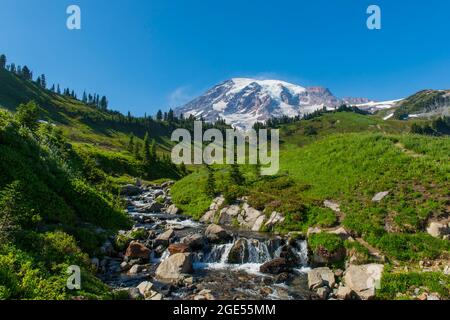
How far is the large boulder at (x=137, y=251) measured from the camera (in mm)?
23516

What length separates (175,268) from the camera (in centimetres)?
2102

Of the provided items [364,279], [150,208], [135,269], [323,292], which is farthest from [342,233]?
[150,208]

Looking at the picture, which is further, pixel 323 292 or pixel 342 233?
pixel 342 233

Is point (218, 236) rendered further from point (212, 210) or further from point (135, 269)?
point (212, 210)

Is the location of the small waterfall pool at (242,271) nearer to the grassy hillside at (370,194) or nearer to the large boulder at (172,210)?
the grassy hillside at (370,194)

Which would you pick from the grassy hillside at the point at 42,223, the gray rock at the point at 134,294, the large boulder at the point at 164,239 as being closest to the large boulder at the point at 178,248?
the large boulder at the point at 164,239

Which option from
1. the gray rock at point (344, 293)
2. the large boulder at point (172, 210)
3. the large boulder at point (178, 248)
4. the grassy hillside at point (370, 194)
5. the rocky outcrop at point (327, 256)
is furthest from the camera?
the large boulder at point (172, 210)

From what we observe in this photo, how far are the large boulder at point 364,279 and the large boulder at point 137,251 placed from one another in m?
14.8

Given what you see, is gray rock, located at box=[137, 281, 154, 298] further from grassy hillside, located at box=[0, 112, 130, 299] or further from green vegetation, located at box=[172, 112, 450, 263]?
green vegetation, located at box=[172, 112, 450, 263]

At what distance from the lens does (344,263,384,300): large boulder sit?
18038 millimetres

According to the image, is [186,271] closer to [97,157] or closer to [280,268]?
[280,268]

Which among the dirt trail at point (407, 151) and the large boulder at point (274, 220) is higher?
the dirt trail at point (407, 151)

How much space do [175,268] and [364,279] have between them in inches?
489

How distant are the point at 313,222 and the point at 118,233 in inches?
732
